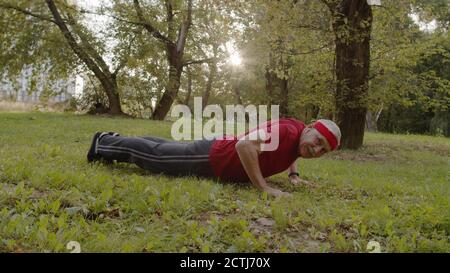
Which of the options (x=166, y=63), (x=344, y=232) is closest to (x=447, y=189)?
(x=344, y=232)

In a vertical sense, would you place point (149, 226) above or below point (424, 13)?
below

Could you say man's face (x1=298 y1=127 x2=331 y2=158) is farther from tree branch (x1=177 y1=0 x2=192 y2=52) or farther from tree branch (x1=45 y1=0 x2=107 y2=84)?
tree branch (x1=177 y1=0 x2=192 y2=52)

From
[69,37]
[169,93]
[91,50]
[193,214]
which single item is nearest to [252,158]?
[193,214]

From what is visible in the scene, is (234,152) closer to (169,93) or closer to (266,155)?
(266,155)

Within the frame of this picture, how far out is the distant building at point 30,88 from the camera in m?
22.4

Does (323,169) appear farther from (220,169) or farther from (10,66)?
(10,66)

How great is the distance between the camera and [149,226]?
339 cm

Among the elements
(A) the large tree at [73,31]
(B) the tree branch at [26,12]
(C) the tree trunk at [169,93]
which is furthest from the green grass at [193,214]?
(C) the tree trunk at [169,93]

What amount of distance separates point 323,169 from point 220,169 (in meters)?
2.94

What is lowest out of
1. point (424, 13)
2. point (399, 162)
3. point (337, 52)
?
point (399, 162)

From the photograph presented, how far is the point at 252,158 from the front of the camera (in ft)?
15.9

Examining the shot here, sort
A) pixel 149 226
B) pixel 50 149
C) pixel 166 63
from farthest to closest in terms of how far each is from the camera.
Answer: pixel 166 63 → pixel 50 149 → pixel 149 226

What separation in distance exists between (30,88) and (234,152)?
66.7ft
